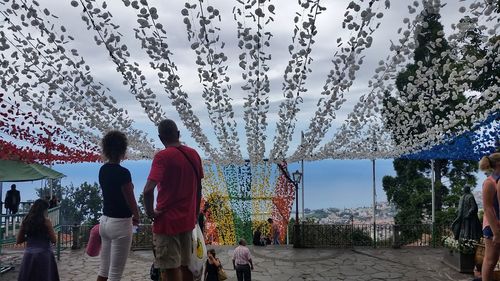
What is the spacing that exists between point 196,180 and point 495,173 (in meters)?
3.42

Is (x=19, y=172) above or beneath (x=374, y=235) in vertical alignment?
above

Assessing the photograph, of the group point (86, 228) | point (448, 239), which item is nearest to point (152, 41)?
point (448, 239)

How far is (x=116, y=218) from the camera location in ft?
12.5

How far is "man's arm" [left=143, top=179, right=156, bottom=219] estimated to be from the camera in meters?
3.47

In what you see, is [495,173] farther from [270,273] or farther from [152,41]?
[270,273]

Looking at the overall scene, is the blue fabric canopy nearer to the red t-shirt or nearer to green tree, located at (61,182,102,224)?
the red t-shirt

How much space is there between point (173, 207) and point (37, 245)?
2.78 metres

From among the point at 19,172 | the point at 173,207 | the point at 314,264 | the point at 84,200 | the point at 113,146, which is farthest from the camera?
the point at 84,200

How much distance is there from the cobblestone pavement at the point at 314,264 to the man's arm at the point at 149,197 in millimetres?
6890

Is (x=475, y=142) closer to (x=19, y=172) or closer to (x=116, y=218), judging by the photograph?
(x=116, y=218)

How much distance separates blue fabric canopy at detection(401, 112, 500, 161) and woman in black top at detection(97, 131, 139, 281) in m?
7.35

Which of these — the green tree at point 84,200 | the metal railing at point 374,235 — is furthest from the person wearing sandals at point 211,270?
the green tree at point 84,200

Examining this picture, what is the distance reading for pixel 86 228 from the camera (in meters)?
15.0

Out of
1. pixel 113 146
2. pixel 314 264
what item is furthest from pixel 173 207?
pixel 314 264
